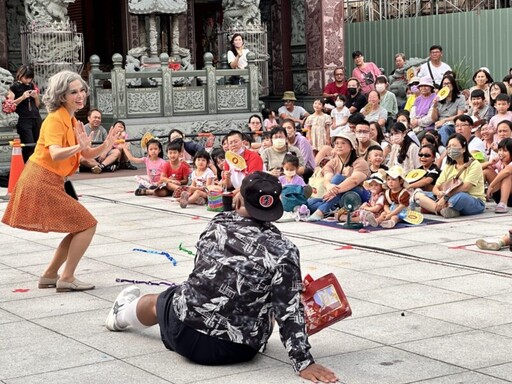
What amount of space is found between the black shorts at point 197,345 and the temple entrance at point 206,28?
67.7ft

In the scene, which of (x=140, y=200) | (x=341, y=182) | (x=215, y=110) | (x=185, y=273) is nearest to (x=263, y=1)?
(x=215, y=110)

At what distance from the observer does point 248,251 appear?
19.6 feet

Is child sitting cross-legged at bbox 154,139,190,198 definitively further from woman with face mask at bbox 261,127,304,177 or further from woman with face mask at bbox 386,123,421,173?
woman with face mask at bbox 386,123,421,173

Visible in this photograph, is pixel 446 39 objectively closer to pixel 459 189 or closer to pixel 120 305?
pixel 459 189

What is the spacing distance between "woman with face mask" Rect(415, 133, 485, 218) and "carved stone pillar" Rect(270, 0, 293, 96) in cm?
1360

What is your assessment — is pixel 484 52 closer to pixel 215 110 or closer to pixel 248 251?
pixel 215 110

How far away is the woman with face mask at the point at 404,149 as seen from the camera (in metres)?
13.6

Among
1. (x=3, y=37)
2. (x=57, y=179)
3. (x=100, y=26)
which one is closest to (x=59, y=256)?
Answer: (x=57, y=179)

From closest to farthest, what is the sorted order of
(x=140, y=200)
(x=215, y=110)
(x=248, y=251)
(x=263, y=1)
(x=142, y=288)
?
(x=248, y=251) < (x=142, y=288) < (x=140, y=200) < (x=215, y=110) < (x=263, y=1)

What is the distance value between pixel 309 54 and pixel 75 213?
17118mm

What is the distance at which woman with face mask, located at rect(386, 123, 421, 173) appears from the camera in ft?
44.7

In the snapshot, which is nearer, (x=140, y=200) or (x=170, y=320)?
(x=170, y=320)

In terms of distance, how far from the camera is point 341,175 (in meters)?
12.1

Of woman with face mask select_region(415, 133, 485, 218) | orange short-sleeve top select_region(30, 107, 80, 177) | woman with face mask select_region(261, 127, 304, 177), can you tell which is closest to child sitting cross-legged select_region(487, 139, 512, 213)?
woman with face mask select_region(415, 133, 485, 218)
